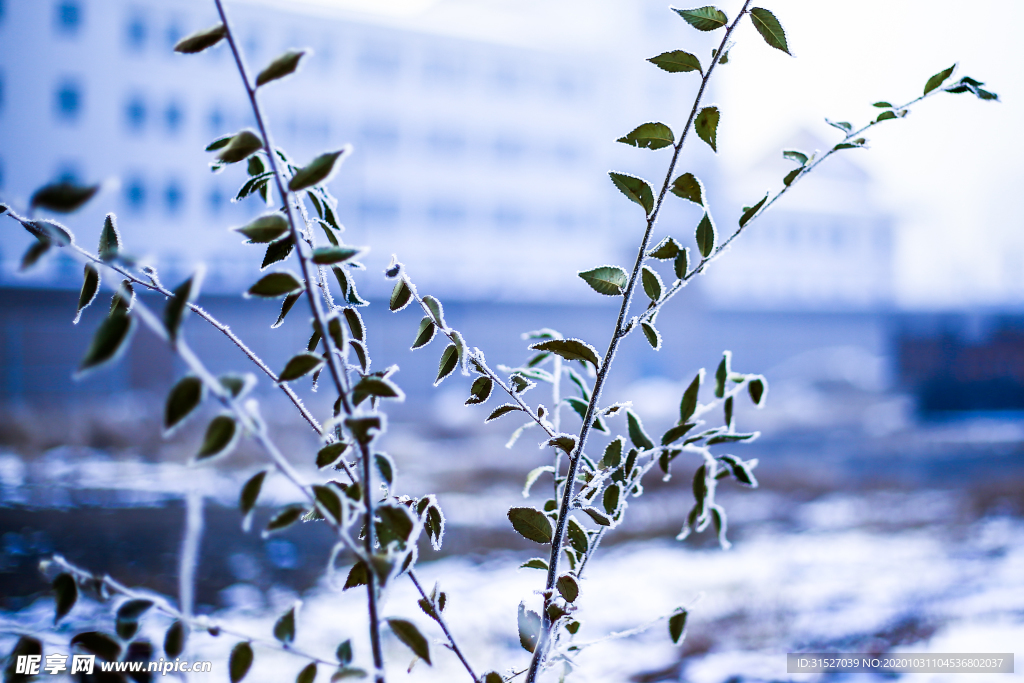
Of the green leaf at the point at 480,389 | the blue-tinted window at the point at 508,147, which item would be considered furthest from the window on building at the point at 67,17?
the green leaf at the point at 480,389

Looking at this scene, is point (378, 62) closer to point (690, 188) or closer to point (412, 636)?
point (690, 188)

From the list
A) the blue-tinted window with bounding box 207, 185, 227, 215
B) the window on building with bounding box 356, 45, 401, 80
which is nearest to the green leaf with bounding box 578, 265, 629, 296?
the blue-tinted window with bounding box 207, 185, 227, 215

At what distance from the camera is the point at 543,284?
19.1 m

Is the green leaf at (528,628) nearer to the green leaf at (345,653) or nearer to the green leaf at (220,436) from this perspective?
the green leaf at (345,653)

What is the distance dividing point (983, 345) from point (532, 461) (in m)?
8.48

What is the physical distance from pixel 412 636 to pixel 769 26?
467 millimetres

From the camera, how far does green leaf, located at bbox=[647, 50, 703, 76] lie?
49 centimetres

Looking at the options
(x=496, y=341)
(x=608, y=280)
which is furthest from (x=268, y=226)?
(x=496, y=341)

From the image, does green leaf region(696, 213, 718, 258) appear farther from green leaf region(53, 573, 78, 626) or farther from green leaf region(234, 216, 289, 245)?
green leaf region(53, 573, 78, 626)

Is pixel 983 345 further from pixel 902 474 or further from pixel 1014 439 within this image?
pixel 902 474

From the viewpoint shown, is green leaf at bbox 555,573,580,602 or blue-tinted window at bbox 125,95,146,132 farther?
blue-tinted window at bbox 125,95,146,132

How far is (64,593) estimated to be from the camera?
43cm

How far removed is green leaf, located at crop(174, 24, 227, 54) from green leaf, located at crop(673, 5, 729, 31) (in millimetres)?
301

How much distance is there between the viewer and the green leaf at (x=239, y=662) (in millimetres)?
447
